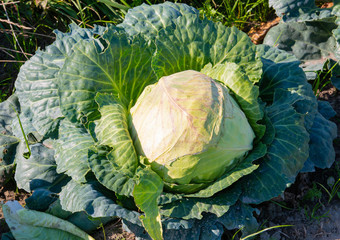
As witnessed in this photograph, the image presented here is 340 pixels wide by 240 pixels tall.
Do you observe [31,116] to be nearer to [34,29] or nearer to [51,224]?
[51,224]

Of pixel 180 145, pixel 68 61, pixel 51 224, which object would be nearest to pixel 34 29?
pixel 68 61

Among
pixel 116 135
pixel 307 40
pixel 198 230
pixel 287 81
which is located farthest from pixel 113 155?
pixel 307 40

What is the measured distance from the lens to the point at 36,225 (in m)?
2.77

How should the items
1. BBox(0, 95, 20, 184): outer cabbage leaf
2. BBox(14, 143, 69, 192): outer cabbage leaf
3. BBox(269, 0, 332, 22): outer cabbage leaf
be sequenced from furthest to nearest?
BBox(269, 0, 332, 22): outer cabbage leaf
BBox(0, 95, 20, 184): outer cabbage leaf
BBox(14, 143, 69, 192): outer cabbage leaf

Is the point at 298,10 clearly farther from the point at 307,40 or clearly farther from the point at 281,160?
the point at 281,160

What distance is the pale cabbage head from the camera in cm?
232

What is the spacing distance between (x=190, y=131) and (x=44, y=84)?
4.08 ft

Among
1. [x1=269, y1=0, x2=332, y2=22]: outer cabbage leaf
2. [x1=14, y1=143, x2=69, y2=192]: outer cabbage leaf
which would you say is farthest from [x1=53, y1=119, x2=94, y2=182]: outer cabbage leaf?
[x1=269, y1=0, x2=332, y2=22]: outer cabbage leaf

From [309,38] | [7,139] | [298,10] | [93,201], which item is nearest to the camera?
[93,201]

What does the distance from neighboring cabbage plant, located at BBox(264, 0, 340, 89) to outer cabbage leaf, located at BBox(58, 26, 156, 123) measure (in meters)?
1.58

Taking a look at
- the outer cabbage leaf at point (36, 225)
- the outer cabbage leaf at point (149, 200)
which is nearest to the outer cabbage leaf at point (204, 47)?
the outer cabbage leaf at point (149, 200)

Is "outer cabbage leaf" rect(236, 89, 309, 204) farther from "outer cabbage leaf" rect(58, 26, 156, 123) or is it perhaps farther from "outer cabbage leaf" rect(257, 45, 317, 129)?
"outer cabbage leaf" rect(58, 26, 156, 123)

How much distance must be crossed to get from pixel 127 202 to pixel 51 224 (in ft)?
2.16

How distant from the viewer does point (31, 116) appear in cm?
291
